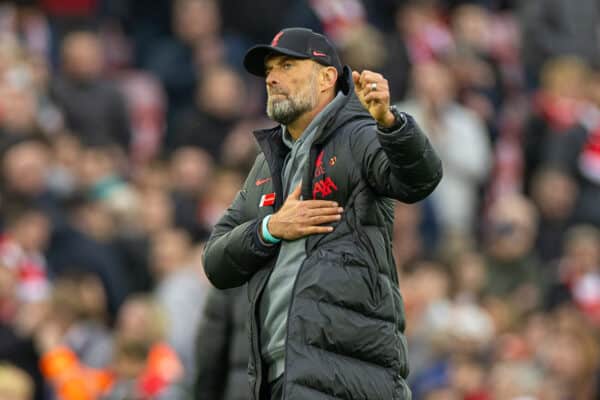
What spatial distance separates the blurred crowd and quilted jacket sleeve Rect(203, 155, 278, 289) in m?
1.85

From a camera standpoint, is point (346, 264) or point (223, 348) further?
point (223, 348)

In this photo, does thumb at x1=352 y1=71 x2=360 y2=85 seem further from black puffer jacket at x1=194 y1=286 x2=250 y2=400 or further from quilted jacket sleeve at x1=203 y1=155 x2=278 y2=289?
black puffer jacket at x1=194 y1=286 x2=250 y2=400

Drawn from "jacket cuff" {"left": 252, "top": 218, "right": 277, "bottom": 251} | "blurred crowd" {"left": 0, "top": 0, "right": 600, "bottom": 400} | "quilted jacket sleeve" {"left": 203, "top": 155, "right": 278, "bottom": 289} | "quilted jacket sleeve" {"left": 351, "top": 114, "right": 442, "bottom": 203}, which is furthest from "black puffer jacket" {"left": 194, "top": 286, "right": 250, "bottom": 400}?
"quilted jacket sleeve" {"left": 351, "top": 114, "right": 442, "bottom": 203}

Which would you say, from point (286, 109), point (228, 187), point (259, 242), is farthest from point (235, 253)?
point (228, 187)

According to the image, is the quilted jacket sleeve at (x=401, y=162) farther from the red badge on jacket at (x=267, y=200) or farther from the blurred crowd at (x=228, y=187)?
the blurred crowd at (x=228, y=187)

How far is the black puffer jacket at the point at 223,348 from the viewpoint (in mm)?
8477

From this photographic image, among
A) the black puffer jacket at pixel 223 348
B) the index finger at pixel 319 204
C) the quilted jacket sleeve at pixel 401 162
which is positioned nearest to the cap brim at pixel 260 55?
the quilted jacket sleeve at pixel 401 162

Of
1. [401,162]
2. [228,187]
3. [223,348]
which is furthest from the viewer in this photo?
[228,187]

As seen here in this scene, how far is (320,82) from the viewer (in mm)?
6520

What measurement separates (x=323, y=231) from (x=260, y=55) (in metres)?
0.76

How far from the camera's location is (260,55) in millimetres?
6551

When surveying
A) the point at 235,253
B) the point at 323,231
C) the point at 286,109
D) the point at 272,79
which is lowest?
the point at 235,253

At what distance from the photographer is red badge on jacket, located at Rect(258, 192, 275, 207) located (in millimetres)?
6582

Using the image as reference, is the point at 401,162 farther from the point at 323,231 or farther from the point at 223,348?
the point at 223,348
